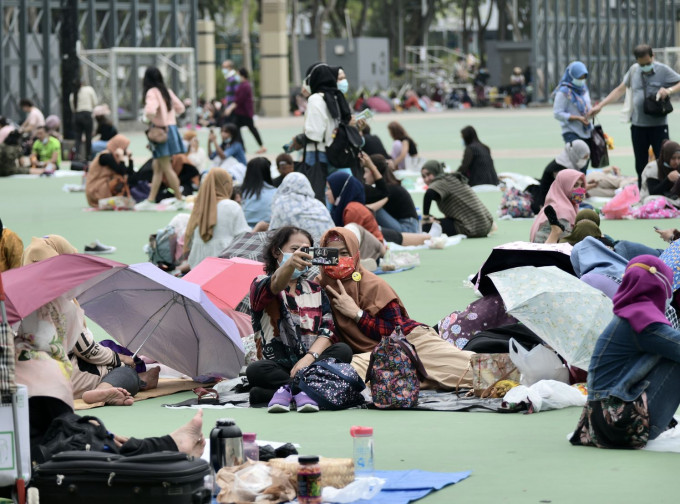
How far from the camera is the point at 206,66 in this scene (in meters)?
45.8

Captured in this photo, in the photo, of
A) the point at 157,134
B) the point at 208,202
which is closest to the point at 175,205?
the point at 157,134

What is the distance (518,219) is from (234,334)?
338 inches

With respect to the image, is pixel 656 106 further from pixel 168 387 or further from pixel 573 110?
pixel 168 387

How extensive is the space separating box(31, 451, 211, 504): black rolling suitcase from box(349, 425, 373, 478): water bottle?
0.83m

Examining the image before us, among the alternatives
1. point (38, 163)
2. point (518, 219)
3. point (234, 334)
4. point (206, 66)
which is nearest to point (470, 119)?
point (206, 66)

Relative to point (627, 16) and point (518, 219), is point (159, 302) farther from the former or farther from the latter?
point (627, 16)

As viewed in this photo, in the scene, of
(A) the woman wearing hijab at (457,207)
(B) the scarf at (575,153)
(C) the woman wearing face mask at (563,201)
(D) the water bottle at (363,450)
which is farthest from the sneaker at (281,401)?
(B) the scarf at (575,153)

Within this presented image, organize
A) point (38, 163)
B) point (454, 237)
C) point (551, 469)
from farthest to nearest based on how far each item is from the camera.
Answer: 1. point (38, 163)
2. point (454, 237)
3. point (551, 469)

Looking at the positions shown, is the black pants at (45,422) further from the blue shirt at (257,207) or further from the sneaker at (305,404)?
the blue shirt at (257,207)

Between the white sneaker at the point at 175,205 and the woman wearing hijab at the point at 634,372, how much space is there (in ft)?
40.6

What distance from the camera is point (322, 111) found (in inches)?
548

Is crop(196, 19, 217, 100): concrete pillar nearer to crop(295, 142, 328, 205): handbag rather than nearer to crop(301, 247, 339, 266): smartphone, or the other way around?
crop(295, 142, 328, 205): handbag

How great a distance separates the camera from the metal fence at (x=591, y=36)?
44.5 meters

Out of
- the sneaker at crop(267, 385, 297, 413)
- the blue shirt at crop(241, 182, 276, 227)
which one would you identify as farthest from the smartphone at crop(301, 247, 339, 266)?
the blue shirt at crop(241, 182, 276, 227)
